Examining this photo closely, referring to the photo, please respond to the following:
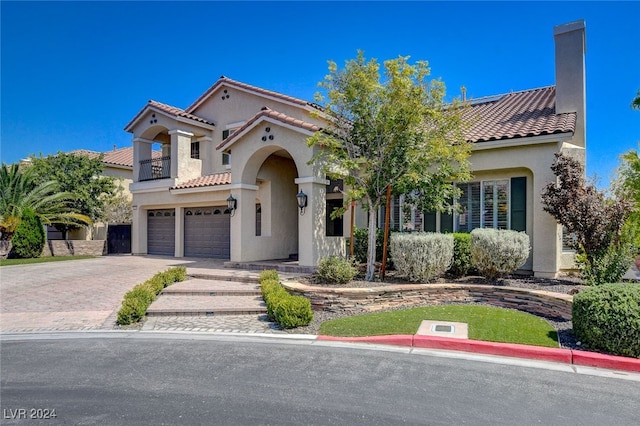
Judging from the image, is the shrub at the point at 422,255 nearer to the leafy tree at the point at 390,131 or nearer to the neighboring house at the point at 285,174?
the leafy tree at the point at 390,131

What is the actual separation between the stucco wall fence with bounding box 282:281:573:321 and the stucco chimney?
7.28m

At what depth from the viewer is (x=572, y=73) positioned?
45.6 ft

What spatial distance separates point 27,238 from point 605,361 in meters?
24.5

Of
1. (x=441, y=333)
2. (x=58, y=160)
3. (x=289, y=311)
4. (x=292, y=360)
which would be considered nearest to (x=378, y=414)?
(x=292, y=360)

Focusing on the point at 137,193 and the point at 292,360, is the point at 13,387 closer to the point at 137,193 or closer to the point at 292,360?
the point at 292,360

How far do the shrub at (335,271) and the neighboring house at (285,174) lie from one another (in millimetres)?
2663

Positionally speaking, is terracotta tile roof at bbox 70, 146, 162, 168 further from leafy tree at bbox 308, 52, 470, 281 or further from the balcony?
leafy tree at bbox 308, 52, 470, 281

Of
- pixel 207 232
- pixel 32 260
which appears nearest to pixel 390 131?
pixel 207 232

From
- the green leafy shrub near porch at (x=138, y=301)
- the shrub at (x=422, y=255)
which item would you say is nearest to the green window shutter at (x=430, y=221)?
the shrub at (x=422, y=255)

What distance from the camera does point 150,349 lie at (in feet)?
24.4

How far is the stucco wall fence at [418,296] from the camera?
31.2ft

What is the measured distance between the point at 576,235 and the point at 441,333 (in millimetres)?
5638

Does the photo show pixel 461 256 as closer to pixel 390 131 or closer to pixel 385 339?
pixel 390 131

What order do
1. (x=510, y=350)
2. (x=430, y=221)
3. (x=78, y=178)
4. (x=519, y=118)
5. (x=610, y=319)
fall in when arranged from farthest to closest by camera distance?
(x=78, y=178) → (x=519, y=118) → (x=430, y=221) → (x=510, y=350) → (x=610, y=319)
